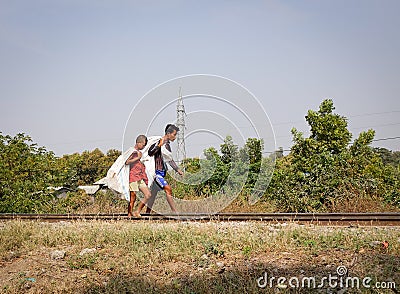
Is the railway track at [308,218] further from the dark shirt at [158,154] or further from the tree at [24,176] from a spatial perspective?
the tree at [24,176]

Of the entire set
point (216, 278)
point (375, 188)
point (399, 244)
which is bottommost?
point (216, 278)

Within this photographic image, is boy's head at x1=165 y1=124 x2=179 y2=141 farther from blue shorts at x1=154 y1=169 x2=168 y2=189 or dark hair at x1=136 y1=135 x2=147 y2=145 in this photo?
blue shorts at x1=154 y1=169 x2=168 y2=189

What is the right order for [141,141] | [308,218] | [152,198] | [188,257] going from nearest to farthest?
[188,257] → [308,218] → [141,141] → [152,198]

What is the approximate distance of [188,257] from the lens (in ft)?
20.2

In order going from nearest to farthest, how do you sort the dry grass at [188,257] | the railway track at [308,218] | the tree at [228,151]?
the dry grass at [188,257] < the railway track at [308,218] < the tree at [228,151]

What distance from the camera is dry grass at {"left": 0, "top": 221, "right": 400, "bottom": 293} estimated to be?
532 centimetres

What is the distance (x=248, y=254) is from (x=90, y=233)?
121 inches

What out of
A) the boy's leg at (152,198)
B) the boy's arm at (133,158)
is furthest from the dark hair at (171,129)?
the boy's leg at (152,198)

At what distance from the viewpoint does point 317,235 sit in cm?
650

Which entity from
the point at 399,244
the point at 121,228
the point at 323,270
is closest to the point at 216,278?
the point at 323,270

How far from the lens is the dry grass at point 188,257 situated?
532 centimetres

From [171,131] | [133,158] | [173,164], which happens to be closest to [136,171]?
[133,158]

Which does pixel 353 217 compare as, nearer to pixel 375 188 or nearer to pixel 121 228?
pixel 375 188

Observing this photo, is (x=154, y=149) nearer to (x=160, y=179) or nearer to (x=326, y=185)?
(x=160, y=179)
